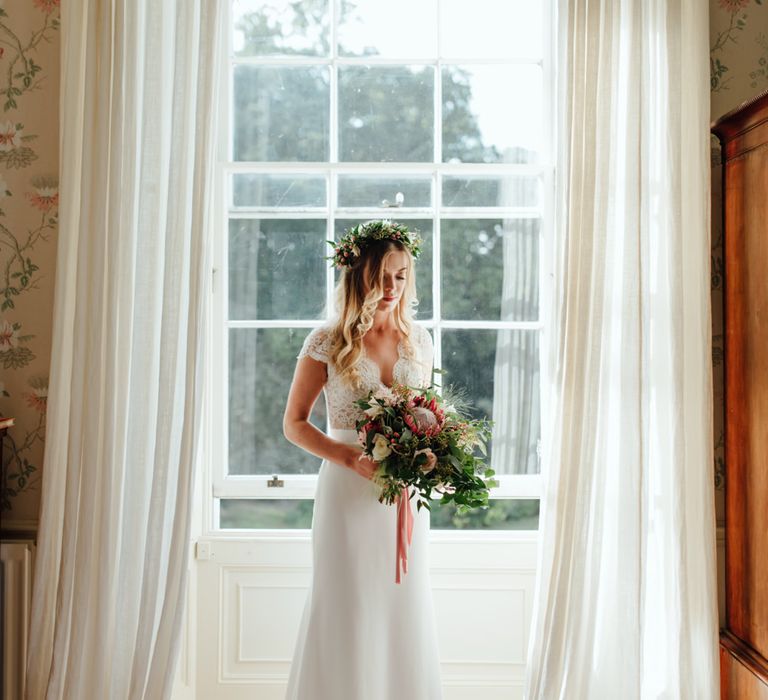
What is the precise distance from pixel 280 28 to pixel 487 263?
1.17 m

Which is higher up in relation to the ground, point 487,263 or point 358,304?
point 487,263

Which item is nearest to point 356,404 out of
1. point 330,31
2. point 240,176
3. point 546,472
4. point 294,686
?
point 546,472

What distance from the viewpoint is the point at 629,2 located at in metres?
2.37

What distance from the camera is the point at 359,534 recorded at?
7.33 ft

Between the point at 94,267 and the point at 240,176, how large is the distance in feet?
2.37

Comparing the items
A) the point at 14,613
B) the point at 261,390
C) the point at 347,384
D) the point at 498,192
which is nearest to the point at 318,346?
the point at 347,384

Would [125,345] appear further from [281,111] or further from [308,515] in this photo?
[281,111]

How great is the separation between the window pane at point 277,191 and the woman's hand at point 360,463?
3.37 ft

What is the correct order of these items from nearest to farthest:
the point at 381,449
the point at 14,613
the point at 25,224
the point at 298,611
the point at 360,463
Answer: the point at 381,449, the point at 360,463, the point at 14,613, the point at 25,224, the point at 298,611

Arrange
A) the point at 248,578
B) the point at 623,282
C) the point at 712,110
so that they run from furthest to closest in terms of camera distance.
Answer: the point at 248,578
the point at 712,110
the point at 623,282

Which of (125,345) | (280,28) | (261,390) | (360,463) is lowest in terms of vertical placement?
(360,463)

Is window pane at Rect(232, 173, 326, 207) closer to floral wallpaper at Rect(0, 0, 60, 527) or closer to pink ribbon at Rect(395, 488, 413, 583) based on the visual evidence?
floral wallpaper at Rect(0, 0, 60, 527)

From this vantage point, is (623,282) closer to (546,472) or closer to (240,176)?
(546,472)

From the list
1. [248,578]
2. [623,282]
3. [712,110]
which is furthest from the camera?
[248,578]
